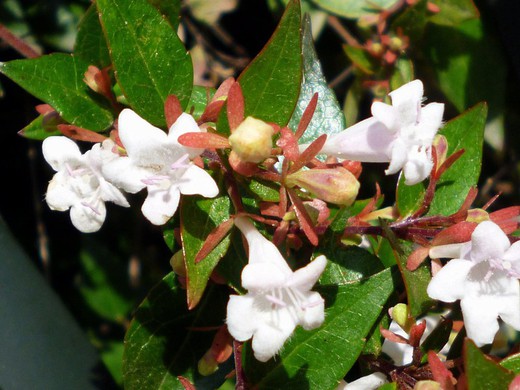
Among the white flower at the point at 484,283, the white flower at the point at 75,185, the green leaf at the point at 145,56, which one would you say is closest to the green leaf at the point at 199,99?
the green leaf at the point at 145,56

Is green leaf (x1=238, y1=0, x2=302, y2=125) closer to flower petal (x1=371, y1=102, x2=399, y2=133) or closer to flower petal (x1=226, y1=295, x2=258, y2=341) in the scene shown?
flower petal (x1=371, y1=102, x2=399, y2=133)

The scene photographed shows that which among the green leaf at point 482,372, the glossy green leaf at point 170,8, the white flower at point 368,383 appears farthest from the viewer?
the glossy green leaf at point 170,8

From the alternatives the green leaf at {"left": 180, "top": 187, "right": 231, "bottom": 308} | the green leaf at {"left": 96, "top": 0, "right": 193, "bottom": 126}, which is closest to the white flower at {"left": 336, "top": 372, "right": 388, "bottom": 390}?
the green leaf at {"left": 180, "top": 187, "right": 231, "bottom": 308}

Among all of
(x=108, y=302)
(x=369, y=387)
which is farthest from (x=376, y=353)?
(x=108, y=302)

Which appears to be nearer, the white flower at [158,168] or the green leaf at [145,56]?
the white flower at [158,168]

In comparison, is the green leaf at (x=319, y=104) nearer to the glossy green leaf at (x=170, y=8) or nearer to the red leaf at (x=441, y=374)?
the glossy green leaf at (x=170, y=8)

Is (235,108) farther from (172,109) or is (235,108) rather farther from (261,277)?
(261,277)

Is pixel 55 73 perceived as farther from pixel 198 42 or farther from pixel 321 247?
pixel 198 42
